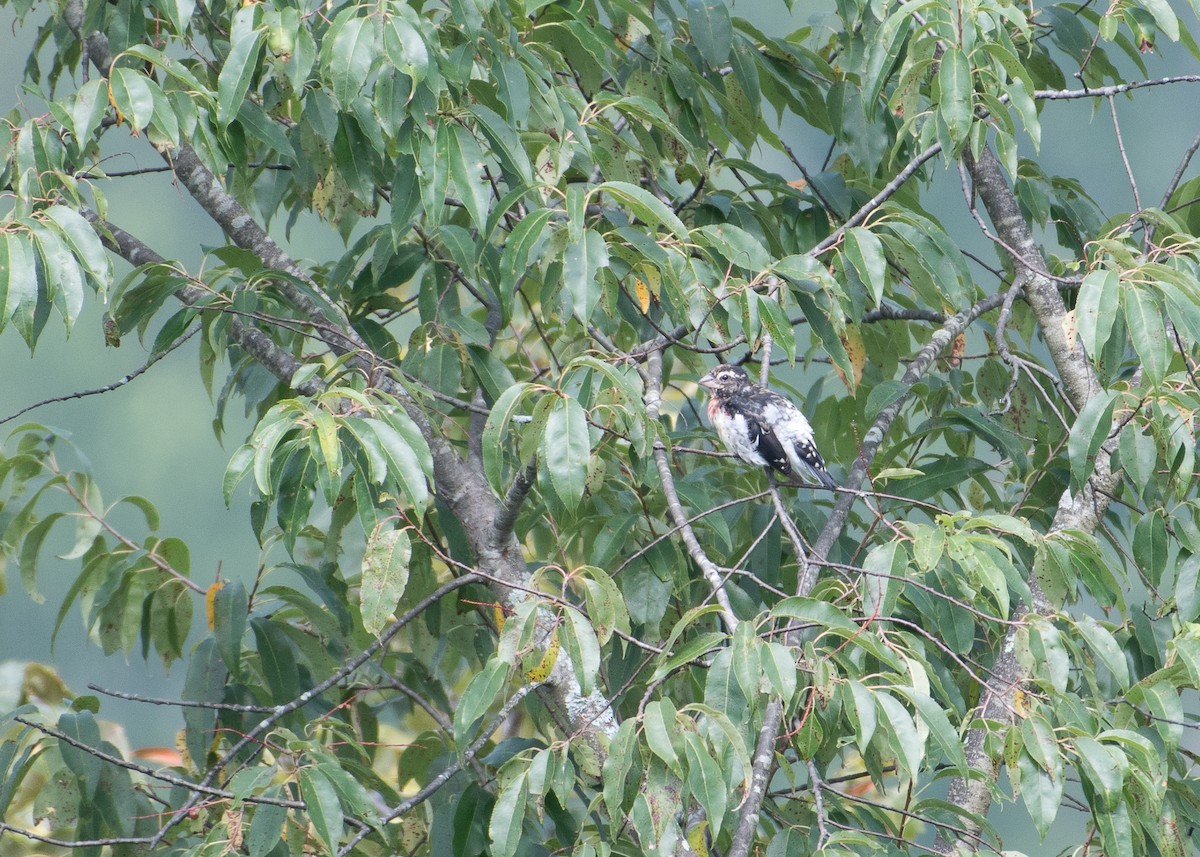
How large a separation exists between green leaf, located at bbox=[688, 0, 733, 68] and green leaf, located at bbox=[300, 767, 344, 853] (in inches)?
75.5

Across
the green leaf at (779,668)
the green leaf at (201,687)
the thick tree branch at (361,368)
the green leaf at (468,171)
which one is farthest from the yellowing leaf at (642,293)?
the green leaf at (201,687)

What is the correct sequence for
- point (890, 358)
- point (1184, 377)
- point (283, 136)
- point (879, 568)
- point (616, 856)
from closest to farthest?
point (879, 568) → point (616, 856) → point (1184, 377) → point (283, 136) → point (890, 358)

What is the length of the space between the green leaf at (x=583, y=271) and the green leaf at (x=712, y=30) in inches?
49.2

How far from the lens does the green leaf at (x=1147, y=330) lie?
85.0 inches

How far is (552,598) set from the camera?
6.50 feet

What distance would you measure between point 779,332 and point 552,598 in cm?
73

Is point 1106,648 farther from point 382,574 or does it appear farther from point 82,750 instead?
point 82,750

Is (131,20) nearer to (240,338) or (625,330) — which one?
(240,338)

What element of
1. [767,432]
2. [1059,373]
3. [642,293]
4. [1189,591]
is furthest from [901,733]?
[1059,373]

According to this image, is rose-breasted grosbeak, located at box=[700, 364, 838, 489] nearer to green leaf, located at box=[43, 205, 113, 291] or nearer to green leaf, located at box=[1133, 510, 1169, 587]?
green leaf, located at box=[1133, 510, 1169, 587]

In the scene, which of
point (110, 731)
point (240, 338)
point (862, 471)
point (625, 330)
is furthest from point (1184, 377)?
point (110, 731)

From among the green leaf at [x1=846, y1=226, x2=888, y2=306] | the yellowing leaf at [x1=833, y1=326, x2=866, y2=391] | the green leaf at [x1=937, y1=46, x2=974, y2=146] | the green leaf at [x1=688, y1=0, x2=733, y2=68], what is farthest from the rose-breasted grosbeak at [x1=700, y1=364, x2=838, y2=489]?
the green leaf at [x1=937, y1=46, x2=974, y2=146]

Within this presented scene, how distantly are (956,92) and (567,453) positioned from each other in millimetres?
1062

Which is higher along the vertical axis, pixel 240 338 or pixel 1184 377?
pixel 240 338
